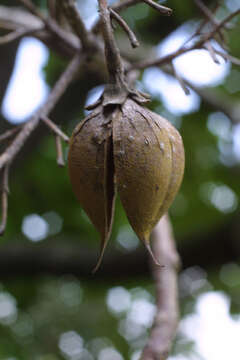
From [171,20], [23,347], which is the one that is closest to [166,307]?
[23,347]

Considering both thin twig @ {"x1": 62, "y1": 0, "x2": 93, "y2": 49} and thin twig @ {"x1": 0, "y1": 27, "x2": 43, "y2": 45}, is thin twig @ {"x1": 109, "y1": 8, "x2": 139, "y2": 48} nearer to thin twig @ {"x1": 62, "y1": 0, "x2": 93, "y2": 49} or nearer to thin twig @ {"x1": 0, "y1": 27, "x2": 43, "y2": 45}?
thin twig @ {"x1": 62, "y1": 0, "x2": 93, "y2": 49}

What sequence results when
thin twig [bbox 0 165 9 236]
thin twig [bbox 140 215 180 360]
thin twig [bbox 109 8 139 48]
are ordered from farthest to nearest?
thin twig [bbox 140 215 180 360] → thin twig [bbox 0 165 9 236] → thin twig [bbox 109 8 139 48]

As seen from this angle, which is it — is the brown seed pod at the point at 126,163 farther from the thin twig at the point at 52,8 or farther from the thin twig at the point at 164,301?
the thin twig at the point at 52,8

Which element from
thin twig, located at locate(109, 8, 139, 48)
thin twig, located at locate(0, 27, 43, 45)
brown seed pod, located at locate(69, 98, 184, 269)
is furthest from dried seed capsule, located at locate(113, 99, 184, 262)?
thin twig, located at locate(0, 27, 43, 45)

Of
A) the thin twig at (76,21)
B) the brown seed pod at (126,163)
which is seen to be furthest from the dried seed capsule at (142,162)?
the thin twig at (76,21)

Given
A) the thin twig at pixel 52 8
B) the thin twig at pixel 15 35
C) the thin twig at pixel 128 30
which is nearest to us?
the thin twig at pixel 128 30

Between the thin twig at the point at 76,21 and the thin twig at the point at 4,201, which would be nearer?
the thin twig at the point at 4,201
